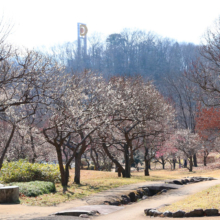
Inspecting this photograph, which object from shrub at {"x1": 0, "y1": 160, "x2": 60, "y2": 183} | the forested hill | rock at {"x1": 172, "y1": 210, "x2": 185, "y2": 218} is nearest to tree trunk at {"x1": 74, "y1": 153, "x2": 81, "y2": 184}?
shrub at {"x1": 0, "y1": 160, "x2": 60, "y2": 183}

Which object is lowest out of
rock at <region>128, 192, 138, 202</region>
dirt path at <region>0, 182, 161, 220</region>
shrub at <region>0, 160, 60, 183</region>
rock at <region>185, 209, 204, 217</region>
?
rock at <region>128, 192, 138, 202</region>

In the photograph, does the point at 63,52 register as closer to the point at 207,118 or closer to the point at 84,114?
the point at 207,118

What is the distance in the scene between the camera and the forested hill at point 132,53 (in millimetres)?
90500

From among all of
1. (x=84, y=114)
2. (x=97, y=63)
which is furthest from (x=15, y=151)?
(x=97, y=63)

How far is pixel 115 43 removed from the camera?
322 ft

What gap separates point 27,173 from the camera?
17.0 meters

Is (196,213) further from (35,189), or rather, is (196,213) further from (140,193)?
(35,189)

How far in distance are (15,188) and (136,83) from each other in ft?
54.9

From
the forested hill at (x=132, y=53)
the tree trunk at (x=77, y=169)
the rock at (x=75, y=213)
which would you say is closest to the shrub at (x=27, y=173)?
the tree trunk at (x=77, y=169)

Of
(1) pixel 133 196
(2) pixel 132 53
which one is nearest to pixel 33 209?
(1) pixel 133 196

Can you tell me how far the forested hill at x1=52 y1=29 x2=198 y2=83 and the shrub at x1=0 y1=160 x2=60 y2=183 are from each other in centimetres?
7040

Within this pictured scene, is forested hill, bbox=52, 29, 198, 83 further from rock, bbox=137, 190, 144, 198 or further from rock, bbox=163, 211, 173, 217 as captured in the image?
rock, bbox=163, 211, 173, 217

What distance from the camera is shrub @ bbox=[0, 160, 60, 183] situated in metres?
16.7

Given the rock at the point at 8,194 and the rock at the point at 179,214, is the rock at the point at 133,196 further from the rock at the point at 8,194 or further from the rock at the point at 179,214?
the rock at the point at 179,214
